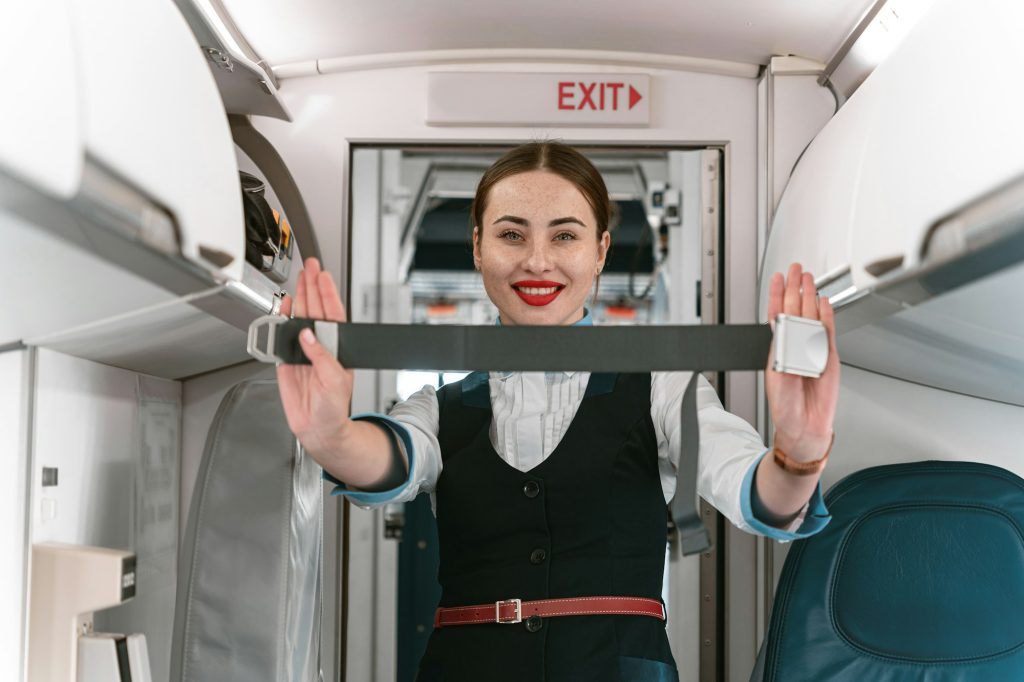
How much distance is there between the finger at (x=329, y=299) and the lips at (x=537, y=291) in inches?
27.5

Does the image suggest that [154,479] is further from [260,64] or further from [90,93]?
[90,93]

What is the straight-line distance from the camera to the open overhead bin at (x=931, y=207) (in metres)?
1.32

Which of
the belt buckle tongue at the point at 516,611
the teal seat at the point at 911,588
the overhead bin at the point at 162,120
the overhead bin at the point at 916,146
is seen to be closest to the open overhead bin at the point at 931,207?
the overhead bin at the point at 916,146

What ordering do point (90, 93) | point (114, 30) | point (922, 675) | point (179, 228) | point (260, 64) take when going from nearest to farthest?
1. point (90, 93)
2. point (114, 30)
3. point (179, 228)
4. point (922, 675)
5. point (260, 64)

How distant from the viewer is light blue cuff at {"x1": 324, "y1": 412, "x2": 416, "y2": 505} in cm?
178

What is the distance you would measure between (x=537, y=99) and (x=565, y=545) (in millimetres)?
1326

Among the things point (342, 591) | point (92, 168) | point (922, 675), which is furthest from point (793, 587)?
point (92, 168)

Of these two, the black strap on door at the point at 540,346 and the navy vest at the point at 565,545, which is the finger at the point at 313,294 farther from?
the navy vest at the point at 565,545

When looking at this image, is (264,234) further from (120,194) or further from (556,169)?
(120,194)

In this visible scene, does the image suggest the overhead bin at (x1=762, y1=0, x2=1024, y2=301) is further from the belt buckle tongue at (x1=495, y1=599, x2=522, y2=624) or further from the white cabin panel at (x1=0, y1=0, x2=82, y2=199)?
the white cabin panel at (x1=0, y1=0, x2=82, y2=199)

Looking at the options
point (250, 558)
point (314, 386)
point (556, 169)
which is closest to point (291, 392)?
point (314, 386)

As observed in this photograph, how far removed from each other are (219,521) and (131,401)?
446mm

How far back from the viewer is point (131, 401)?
2258 millimetres

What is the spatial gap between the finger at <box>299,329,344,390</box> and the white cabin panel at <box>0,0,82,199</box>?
1.46ft
